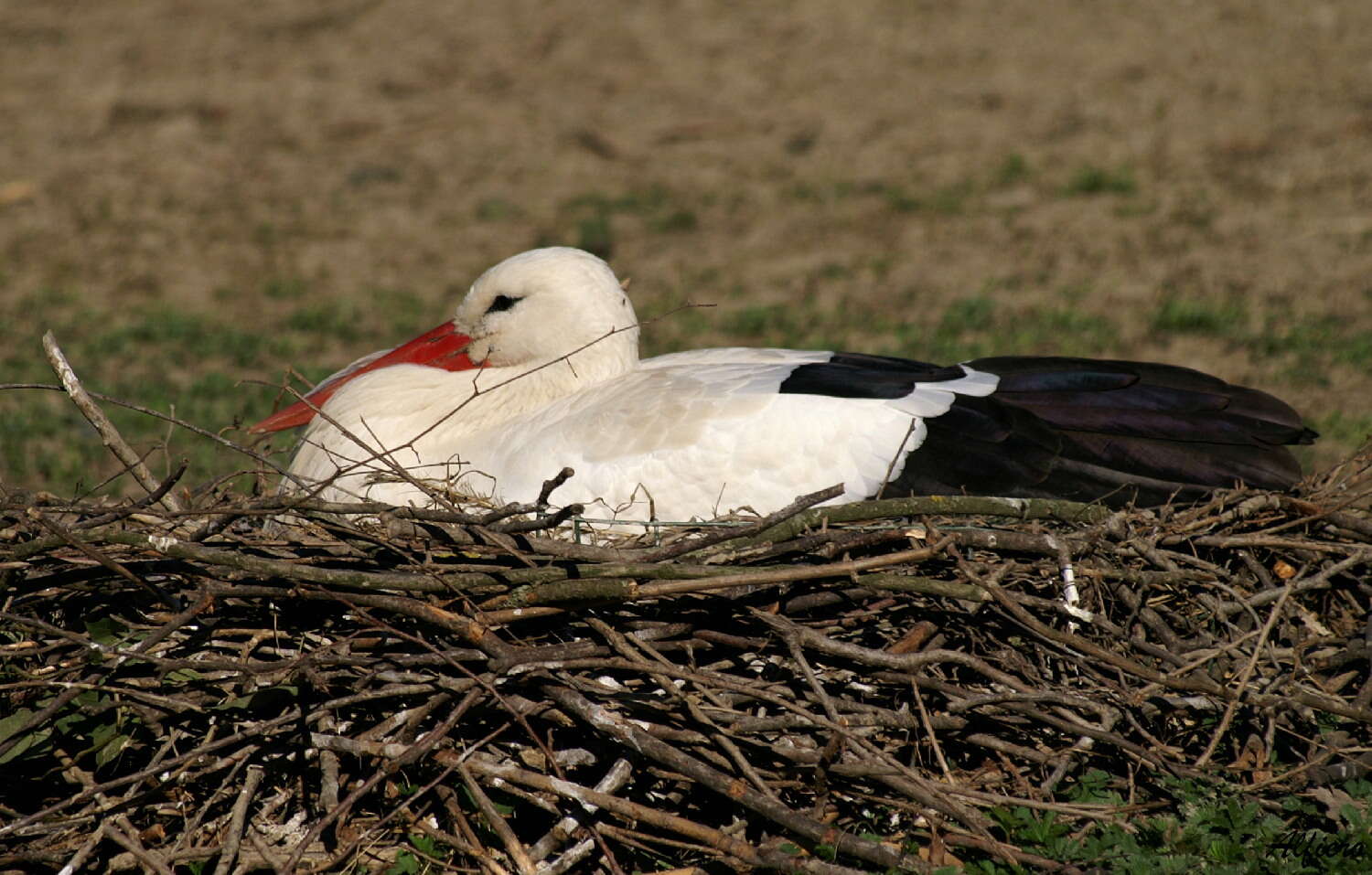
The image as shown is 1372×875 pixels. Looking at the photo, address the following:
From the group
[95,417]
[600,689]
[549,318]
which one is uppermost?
[95,417]

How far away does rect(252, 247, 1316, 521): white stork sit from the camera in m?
3.83

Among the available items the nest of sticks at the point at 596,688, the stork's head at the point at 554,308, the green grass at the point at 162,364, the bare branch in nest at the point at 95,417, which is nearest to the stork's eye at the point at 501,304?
the stork's head at the point at 554,308

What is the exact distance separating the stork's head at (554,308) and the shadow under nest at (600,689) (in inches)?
46.6

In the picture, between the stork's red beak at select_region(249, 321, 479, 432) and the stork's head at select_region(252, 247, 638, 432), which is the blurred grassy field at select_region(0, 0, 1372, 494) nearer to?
the stork's red beak at select_region(249, 321, 479, 432)

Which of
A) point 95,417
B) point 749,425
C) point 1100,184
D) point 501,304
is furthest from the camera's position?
point 1100,184

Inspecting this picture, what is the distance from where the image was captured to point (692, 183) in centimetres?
1002

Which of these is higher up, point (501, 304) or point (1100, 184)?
point (501, 304)

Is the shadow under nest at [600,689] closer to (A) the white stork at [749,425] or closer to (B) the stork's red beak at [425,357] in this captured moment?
(A) the white stork at [749,425]

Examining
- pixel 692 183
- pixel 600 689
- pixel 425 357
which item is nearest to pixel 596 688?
pixel 600 689

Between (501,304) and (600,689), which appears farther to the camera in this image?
(501,304)

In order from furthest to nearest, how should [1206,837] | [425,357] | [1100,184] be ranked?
[1100,184] → [425,357] → [1206,837]

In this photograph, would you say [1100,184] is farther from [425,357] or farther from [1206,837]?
[1206,837]

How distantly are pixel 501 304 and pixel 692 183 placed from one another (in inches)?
223

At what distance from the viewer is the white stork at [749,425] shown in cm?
383
